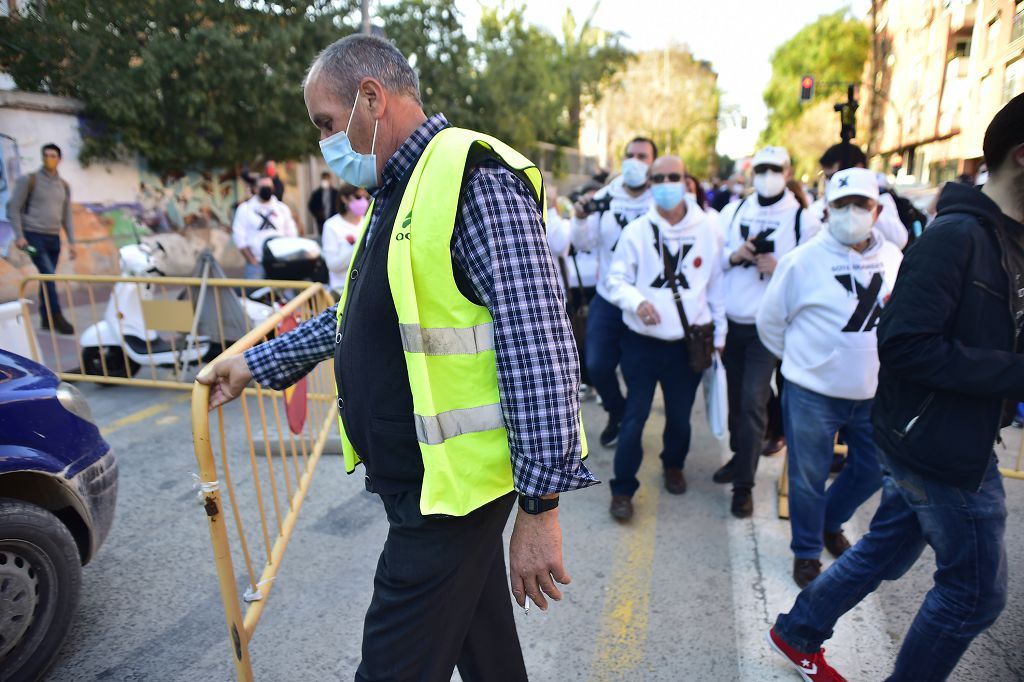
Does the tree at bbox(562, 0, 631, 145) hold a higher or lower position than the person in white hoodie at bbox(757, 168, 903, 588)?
higher

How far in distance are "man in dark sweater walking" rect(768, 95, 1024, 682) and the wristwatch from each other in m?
1.22

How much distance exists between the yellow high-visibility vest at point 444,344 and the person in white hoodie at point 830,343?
77.2 inches

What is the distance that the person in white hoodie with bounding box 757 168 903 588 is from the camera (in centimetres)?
295

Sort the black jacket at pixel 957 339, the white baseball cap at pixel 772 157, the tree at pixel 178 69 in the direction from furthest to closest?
the tree at pixel 178 69 → the white baseball cap at pixel 772 157 → the black jacket at pixel 957 339

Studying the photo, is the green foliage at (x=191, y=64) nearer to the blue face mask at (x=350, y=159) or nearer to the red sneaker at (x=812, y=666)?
the blue face mask at (x=350, y=159)

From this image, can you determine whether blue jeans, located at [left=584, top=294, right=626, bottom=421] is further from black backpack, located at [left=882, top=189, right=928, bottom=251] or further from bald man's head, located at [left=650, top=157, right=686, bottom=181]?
black backpack, located at [left=882, top=189, right=928, bottom=251]

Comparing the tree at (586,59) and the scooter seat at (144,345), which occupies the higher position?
the tree at (586,59)

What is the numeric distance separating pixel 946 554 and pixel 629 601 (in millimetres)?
1394

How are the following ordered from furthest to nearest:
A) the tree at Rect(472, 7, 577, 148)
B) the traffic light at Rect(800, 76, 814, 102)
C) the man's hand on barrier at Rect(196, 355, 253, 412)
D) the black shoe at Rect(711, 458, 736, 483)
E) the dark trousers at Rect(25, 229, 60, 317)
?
the tree at Rect(472, 7, 577, 148) < the traffic light at Rect(800, 76, 814, 102) < the dark trousers at Rect(25, 229, 60, 317) < the black shoe at Rect(711, 458, 736, 483) < the man's hand on barrier at Rect(196, 355, 253, 412)

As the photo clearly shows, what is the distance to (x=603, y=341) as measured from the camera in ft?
15.3

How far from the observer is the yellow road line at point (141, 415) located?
17.4ft

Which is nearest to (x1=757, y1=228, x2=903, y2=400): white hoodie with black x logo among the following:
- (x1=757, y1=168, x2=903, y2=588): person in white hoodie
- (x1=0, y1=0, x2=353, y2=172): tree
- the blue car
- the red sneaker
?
(x1=757, y1=168, x2=903, y2=588): person in white hoodie

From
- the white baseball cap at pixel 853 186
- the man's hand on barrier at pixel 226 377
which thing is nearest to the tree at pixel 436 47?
the white baseball cap at pixel 853 186

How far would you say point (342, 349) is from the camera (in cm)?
173
